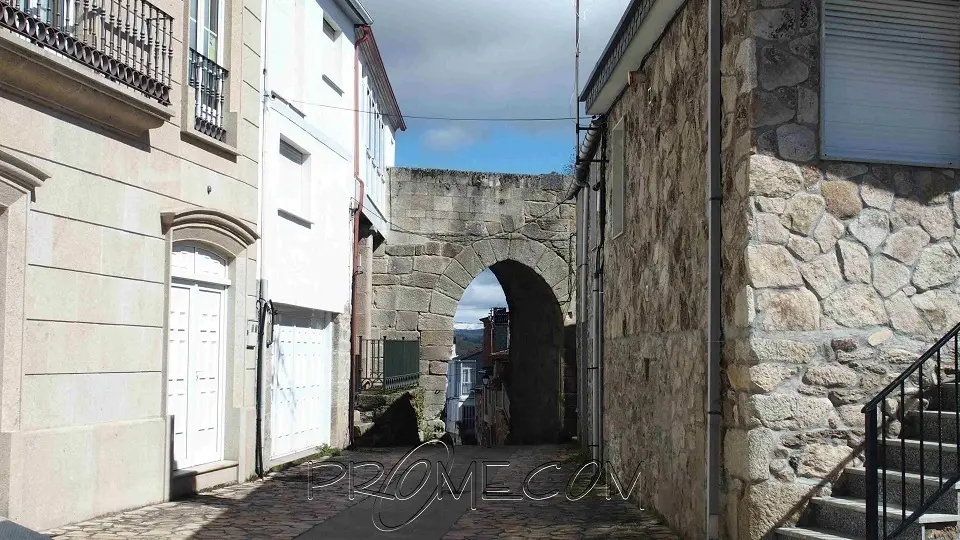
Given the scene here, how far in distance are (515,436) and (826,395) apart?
19.9 m

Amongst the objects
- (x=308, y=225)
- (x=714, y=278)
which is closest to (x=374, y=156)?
(x=308, y=225)

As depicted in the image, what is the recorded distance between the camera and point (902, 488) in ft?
17.9

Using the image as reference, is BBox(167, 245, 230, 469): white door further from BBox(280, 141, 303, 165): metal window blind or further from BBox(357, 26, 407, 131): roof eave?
BBox(357, 26, 407, 131): roof eave

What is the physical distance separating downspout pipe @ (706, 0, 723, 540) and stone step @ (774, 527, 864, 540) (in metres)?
0.63

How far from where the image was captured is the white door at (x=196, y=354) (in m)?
10.3

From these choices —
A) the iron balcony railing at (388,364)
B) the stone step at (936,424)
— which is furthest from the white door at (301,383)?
the stone step at (936,424)

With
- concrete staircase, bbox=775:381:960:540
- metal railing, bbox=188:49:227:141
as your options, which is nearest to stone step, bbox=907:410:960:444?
concrete staircase, bbox=775:381:960:540

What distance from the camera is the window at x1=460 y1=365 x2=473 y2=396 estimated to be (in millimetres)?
81106

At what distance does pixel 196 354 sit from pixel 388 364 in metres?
8.16

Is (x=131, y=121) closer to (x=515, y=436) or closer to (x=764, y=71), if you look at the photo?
(x=764, y=71)

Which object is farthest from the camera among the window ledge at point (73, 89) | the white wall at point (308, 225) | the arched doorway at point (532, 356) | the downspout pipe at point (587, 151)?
the arched doorway at point (532, 356)

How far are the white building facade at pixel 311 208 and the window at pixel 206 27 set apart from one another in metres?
0.97

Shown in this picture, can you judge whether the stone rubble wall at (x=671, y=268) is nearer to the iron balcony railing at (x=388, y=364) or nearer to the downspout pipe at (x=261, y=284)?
the downspout pipe at (x=261, y=284)

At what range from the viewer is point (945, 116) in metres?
6.68
